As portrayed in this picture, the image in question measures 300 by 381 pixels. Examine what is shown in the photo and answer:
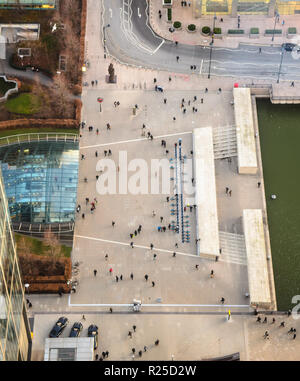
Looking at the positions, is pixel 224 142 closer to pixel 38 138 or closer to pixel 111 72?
pixel 111 72

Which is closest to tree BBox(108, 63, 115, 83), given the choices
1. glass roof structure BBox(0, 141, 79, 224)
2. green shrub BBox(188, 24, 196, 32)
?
green shrub BBox(188, 24, 196, 32)

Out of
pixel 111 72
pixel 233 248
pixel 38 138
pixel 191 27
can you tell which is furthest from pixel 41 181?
pixel 191 27

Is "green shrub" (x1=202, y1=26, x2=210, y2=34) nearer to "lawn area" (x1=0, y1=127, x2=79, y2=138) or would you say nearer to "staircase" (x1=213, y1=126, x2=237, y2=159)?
"staircase" (x1=213, y1=126, x2=237, y2=159)

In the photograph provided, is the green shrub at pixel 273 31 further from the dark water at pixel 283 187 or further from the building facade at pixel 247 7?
the dark water at pixel 283 187

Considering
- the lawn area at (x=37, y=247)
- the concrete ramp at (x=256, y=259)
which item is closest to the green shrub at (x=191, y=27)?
the concrete ramp at (x=256, y=259)

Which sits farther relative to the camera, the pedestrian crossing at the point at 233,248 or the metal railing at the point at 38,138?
the metal railing at the point at 38,138

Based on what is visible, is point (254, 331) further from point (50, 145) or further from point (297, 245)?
point (50, 145)
